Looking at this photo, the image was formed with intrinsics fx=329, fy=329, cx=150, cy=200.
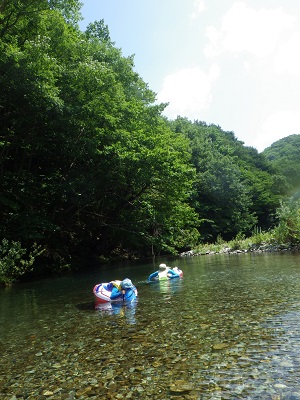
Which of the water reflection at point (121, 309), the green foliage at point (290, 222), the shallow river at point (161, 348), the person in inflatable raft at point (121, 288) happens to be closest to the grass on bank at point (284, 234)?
the green foliage at point (290, 222)

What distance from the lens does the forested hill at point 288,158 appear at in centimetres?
6931

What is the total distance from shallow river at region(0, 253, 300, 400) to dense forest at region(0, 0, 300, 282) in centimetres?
921

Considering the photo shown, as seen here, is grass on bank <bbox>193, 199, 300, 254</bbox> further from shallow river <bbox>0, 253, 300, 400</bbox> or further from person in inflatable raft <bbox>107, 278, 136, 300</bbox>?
person in inflatable raft <bbox>107, 278, 136, 300</bbox>

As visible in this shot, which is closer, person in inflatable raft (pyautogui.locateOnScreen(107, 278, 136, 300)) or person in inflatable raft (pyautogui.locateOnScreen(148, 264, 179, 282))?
person in inflatable raft (pyautogui.locateOnScreen(107, 278, 136, 300))

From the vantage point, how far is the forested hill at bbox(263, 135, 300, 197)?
6931 centimetres

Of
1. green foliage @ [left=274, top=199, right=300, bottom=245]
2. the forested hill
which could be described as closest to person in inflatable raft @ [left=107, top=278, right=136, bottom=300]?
green foliage @ [left=274, top=199, right=300, bottom=245]

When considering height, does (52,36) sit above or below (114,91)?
above

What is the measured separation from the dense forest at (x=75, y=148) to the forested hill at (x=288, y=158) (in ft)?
139

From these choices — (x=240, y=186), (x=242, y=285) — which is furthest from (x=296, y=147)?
(x=242, y=285)

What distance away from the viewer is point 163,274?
13.7 meters

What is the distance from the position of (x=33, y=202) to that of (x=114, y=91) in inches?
363

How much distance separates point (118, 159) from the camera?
2273cm

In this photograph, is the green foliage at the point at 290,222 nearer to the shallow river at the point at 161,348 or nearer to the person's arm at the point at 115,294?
the shallow river at the point at 161,348

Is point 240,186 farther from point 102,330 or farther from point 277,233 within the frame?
point 102,330
